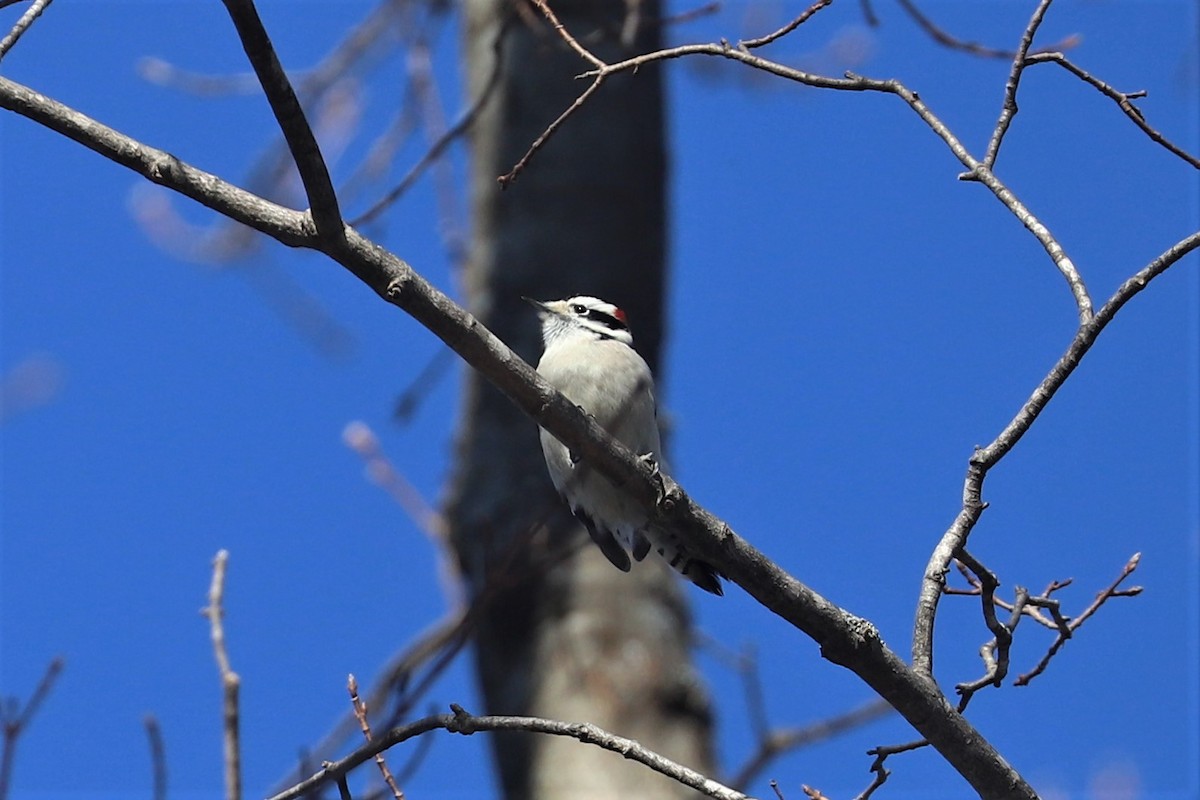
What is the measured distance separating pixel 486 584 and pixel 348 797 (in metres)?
2.02

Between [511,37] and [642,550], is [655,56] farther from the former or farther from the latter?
[511,37]

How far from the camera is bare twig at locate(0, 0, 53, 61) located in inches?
116

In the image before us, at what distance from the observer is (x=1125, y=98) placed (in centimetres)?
326

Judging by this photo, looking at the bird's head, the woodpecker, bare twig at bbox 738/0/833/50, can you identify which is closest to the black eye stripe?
the bird's head

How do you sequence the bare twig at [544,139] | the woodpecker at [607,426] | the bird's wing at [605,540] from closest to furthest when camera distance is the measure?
the bare twig at [544,139] < the woodpecker at [607,426] < the bird's wing at [605,540]

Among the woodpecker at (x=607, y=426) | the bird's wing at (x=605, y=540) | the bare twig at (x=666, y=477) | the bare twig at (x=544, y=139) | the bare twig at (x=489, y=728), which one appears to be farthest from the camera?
the bird's wing at (x=605, y=540)

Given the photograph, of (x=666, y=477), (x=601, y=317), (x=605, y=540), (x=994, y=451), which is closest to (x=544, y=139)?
(x=666, y=477)

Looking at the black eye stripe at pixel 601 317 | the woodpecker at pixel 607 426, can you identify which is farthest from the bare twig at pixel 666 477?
the black eye stripe at pixel 601 317

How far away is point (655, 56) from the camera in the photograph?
10.7 ft

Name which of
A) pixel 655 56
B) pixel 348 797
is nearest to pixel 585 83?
pixel 655 56

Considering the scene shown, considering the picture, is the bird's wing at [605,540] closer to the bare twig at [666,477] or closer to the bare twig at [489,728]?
the bare twig at [666,477]

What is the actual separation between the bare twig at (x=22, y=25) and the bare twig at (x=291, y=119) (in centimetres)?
68

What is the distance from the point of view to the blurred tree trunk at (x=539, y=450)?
607 centimetres

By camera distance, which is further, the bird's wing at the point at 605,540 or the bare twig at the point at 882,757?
the bird's wing at the point at 605,540
